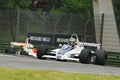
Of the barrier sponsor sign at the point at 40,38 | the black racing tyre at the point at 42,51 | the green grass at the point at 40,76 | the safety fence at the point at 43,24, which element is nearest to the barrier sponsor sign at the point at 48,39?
the barrier sponsor sign at the point at 40,38

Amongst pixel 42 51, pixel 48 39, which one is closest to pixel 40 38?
pixel 48 39

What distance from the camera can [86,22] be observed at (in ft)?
76.4

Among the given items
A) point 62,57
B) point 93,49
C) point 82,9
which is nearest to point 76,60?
point 62,57

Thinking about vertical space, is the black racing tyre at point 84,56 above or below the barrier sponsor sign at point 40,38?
below

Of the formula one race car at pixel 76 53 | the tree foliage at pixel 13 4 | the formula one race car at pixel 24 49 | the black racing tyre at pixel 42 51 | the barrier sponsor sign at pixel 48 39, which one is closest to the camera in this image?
the formula one race car at pixel 76 53

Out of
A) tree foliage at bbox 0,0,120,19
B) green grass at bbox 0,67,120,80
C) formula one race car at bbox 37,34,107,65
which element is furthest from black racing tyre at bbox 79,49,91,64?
tree foliage at bbox 0,0,120,19

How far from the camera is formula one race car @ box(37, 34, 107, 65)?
740 inches

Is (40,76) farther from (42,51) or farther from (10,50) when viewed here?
(10,50)

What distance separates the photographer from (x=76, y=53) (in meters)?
19.6

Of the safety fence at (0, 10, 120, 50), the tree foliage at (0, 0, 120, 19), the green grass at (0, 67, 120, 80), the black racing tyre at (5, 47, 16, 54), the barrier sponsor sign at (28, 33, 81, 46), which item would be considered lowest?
the green grass at (0, 67, 120, 80)

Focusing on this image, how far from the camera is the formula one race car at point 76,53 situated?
18.8 m

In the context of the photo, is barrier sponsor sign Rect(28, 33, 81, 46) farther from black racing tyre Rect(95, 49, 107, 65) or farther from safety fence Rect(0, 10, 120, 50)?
black racing tyre Rect(95, 49, 107, 65)

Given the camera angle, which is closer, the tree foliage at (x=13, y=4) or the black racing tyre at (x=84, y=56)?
the black racing tyre at (x=84, y=56)

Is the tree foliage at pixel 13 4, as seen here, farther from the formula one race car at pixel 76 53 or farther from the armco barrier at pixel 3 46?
the formula one race car at pixel 76 53
